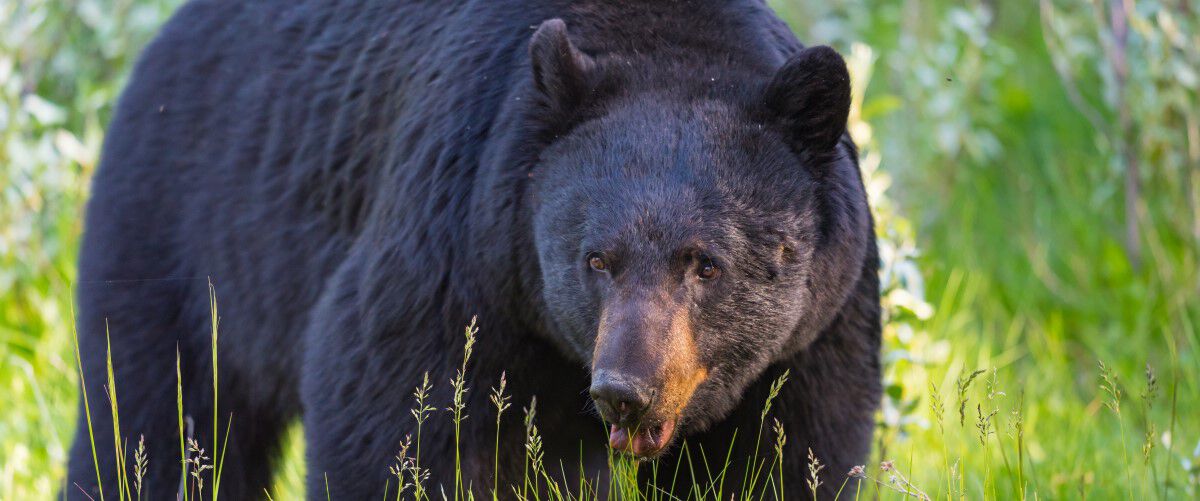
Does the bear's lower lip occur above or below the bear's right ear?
below

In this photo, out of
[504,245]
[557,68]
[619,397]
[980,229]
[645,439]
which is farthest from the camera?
[980,229]

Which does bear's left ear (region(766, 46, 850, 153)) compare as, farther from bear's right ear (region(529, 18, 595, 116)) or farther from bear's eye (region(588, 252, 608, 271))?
bear's eye (region(588, 252, 608, 271))

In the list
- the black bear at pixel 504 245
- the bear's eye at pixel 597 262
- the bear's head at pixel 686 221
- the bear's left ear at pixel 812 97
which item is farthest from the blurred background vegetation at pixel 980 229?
the bear's eye at pixel 597 262

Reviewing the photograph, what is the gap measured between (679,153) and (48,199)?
14.0 feet

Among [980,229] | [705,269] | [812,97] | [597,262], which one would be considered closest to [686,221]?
[705,269]

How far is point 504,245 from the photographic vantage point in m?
3.26

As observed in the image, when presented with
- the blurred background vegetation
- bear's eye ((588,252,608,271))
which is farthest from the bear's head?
the blurred background vegetation

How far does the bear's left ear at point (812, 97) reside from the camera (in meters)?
3.09

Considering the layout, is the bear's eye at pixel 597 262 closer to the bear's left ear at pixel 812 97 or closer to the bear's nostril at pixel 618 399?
the bear's nostril at pixel 618 399

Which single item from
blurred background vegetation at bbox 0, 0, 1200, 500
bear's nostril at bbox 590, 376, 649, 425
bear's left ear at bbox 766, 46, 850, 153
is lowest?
blurred background vegetation at bbox 0, 0, 1200, 500

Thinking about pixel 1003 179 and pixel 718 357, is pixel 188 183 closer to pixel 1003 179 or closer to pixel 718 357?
pixel 718 357

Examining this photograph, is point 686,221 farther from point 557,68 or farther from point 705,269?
point 557,68

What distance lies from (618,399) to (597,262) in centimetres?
40

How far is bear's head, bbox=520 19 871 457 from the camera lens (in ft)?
9.74
